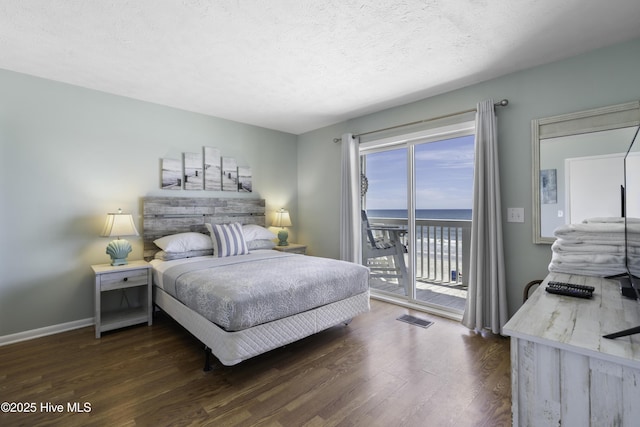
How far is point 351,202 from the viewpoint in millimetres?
3990

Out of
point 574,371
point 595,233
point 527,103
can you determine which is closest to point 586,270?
point 595,233

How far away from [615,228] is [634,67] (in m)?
1.43

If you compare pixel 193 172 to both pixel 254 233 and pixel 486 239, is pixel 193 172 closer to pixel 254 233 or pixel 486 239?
pixel 254 233

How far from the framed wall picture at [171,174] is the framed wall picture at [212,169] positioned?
1.10 ft

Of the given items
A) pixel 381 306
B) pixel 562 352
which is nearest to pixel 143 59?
pixel 562 352

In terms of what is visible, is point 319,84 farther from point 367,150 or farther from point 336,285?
point 336,285

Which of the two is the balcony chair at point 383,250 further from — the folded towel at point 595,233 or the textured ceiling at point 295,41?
the folded towel at point 595,233

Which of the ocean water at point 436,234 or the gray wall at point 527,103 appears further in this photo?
the ocean water at point 436,234

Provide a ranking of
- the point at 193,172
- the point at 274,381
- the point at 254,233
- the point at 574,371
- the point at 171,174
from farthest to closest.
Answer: the point at 254,233 < the point at 193,172 < the point at 171,174 < the point at 274,381 < the point at 574,371

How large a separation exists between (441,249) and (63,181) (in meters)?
4.47

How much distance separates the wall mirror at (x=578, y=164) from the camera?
7.17 feet

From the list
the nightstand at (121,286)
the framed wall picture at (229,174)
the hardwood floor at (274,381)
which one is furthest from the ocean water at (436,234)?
the nightstand at (121,286)

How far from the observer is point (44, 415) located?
5.60 ft

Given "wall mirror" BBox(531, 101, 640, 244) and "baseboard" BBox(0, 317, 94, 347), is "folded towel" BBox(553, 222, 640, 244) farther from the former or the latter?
"baseboard" BBox(0, 317, 94, 347)
